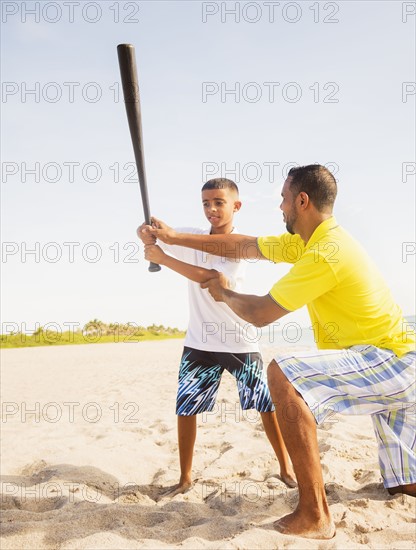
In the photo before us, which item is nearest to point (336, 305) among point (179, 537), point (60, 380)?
point (179, 537)

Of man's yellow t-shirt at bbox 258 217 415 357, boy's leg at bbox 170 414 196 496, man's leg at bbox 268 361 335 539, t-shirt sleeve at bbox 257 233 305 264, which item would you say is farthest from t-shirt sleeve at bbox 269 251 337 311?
boy's leg at bbox 170 414 196 496

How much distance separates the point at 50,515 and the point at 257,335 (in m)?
1.72

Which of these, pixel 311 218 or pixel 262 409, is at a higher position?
pixel 311 218

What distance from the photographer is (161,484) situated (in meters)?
3.59

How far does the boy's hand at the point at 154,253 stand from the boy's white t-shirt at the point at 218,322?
29cm

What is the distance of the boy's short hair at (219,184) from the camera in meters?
3.82

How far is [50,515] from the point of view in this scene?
292 centimetres

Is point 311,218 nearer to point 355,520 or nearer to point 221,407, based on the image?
point 355,520

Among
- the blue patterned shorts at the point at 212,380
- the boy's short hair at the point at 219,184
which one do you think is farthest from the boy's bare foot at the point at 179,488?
the boy's short hair at the point at 219,184

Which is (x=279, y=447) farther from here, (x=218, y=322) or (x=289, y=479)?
(x=218, y=322)

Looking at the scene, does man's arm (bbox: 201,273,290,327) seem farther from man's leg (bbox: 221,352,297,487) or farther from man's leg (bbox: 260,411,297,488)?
man's leg (bbox: 260,411,297,488)

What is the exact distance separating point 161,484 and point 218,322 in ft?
3.95

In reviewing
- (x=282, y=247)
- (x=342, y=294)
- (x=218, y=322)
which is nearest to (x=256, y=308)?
(x=342, y=294)

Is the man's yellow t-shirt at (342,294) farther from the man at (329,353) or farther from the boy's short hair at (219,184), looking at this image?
the boy's short hair at (219,184)
